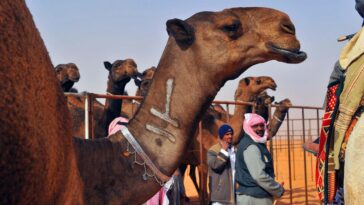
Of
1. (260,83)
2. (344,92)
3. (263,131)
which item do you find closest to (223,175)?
(263,131)

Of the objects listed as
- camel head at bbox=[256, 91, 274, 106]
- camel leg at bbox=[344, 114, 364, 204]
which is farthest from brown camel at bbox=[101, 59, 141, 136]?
camel leg at bbox=[344, 114, 364, 204]

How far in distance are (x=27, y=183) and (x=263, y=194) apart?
4774 millimetres

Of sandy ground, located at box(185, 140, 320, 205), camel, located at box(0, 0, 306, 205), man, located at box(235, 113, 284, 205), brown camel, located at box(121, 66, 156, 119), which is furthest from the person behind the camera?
sandy ground, located at box(185, 140, 320, 205)

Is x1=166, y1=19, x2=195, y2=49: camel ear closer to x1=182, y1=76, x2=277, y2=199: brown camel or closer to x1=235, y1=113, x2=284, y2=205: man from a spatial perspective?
x1=235, y1=113, x2=284, y2=205: man

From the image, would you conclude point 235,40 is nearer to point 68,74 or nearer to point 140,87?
point 140,87

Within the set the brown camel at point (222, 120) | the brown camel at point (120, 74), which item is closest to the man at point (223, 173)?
the brown camel at point (222, 120)

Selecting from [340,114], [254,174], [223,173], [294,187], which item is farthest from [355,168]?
[294,187]

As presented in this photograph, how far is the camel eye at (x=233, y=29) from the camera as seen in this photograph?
3.49 metres

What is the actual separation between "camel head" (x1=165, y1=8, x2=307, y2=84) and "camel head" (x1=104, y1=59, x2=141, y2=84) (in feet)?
24.3

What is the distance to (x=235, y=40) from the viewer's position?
351 cm

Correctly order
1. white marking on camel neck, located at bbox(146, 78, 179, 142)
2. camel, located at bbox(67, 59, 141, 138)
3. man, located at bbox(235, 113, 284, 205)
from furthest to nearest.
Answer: camel, located at bbox(67, 59, 141, 138) → man, located at bbox(235, 113, 284, 205) → white marking on camel neck, located at bbox(146, 78, 179, 142)

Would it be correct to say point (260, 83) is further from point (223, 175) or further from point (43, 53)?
point (43, 53)

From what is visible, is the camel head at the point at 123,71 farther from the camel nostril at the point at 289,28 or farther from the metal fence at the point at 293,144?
the camel nostril at the point at 289,28

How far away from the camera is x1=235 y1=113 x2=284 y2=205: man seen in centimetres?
551
